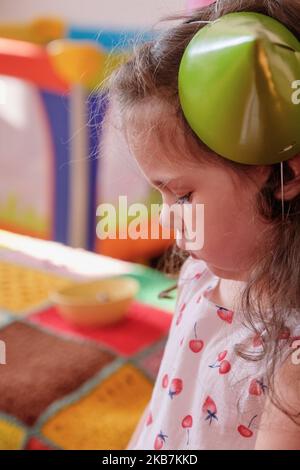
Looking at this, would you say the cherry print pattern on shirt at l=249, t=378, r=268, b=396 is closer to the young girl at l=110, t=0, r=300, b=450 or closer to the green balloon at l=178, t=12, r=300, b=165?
the young girl at l=110, t=0, r=300, b=450

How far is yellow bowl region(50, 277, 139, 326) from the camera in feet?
3.85

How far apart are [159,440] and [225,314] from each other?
169 mm

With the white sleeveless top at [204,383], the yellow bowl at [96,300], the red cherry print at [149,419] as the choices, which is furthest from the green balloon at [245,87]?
the yellow bowl at [96,300]

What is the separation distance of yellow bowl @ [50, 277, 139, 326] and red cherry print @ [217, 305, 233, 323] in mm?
471

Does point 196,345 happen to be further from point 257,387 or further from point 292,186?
point 292,186

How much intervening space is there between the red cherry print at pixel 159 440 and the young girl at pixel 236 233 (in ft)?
0.16

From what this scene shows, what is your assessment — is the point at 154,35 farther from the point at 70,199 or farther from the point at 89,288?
the point at 70,199

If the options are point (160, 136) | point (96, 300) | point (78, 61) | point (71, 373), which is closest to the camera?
point (160, 136)

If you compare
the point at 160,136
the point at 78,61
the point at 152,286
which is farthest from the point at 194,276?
the point at 78,61

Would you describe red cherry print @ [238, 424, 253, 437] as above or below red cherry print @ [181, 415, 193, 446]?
above

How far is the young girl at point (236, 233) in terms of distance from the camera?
57 centimetres

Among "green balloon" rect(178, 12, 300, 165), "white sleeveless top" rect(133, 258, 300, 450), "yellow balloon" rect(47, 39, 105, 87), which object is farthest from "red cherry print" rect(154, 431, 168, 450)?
"yellow balloon" rect(47, 39, 105, 87)

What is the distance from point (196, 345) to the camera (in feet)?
2.46

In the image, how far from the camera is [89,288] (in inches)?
50.9
